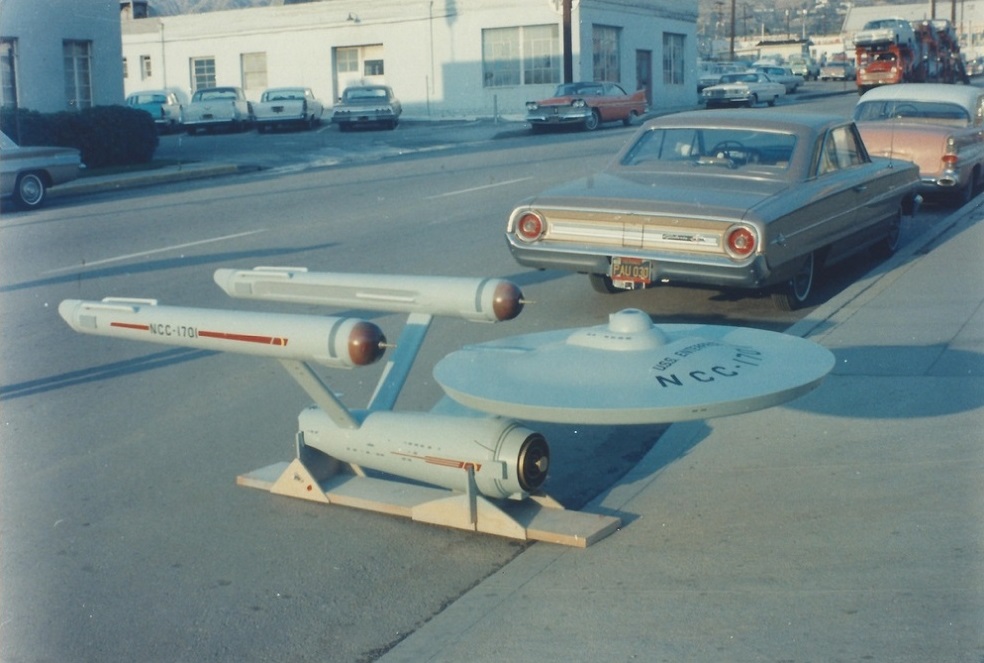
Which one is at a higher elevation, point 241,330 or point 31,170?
point 31,170

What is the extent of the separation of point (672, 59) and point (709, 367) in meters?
51.9

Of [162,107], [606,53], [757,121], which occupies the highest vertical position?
[606,53]

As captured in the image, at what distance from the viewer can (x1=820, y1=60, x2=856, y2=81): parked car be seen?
Answer: 67.7 meters

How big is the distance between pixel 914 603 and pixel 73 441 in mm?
4436

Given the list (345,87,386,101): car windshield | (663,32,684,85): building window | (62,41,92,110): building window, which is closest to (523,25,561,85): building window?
(345,87,386,101): car windshield

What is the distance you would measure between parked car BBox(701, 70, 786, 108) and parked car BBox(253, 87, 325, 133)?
1521cm

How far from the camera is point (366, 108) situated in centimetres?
3853

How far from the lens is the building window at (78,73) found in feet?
90.6

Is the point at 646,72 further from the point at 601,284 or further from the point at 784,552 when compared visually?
the point at 784,552

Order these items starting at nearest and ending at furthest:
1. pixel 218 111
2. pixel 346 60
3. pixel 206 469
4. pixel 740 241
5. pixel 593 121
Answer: pixel 206 469 → pixel 740 241 → pixel 593 121 → pixel 218 111 → pixel 346 60

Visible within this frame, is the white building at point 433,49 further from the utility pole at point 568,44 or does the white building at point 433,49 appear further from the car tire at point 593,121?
the car tire at point 593,121

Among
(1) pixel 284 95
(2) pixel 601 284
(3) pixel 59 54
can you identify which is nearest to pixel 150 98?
(1) pixel 284 95

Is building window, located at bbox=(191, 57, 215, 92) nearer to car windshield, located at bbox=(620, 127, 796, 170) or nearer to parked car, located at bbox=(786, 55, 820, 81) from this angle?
parked car, located at bbox=(786, 55, 820, 81)

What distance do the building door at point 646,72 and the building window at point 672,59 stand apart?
1503 millimetres
